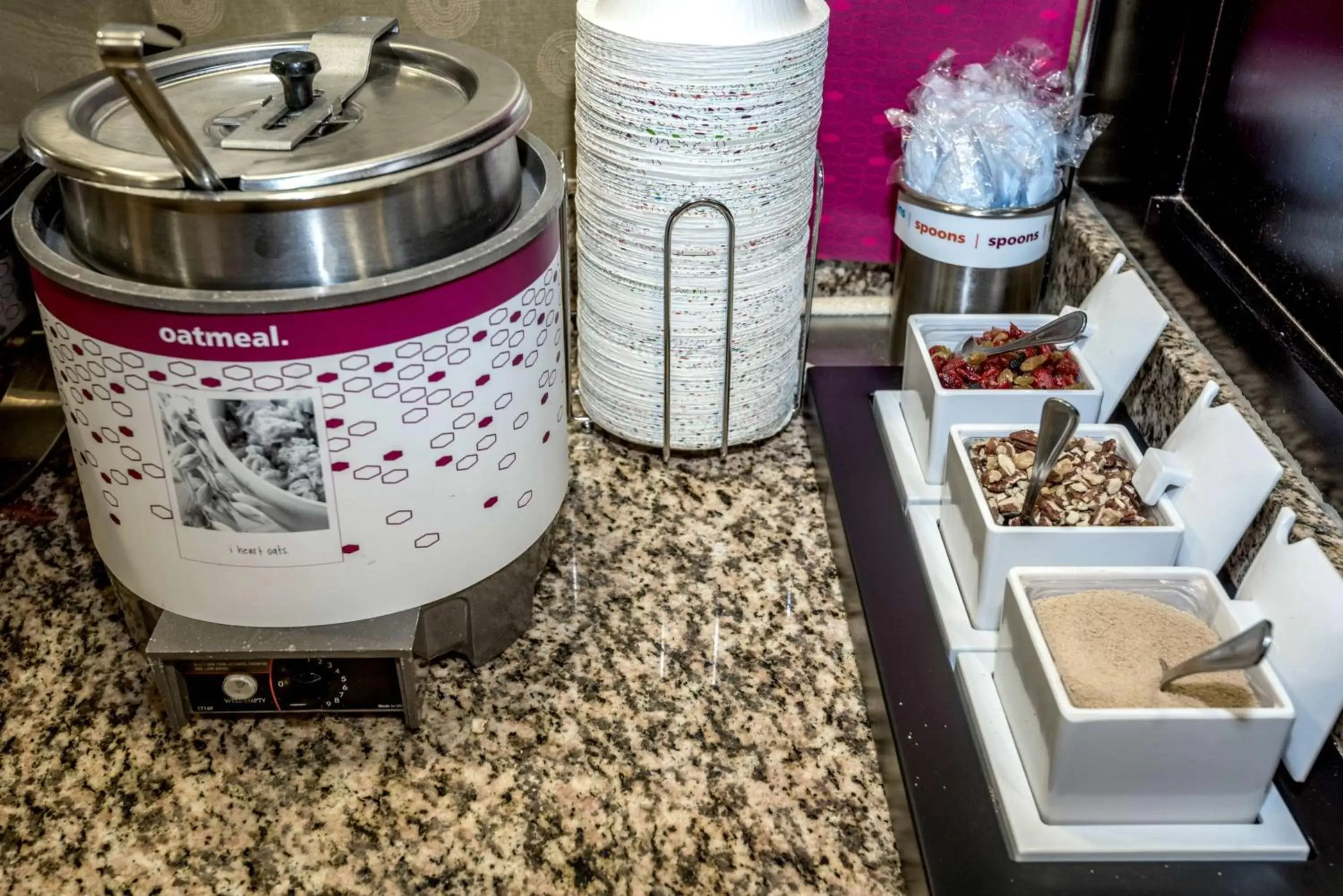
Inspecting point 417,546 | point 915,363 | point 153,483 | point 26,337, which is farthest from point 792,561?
point 26,337

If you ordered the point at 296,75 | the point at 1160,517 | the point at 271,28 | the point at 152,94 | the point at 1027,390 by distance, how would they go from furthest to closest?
1. the point at 271,28
2. the point at 1027,390
3. the point at 1160,517
4. the point at 296,75
5. the point at 152,94

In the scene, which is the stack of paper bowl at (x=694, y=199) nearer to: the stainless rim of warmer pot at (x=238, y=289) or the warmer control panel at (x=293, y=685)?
the stainless rim of warmer pot at (x=238, y=289)

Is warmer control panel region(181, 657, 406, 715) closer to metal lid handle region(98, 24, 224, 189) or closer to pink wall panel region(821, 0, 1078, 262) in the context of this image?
metal lid handle region(98, 24, 224, 189)

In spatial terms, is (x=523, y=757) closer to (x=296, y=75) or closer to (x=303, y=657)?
(x=303, y=657)

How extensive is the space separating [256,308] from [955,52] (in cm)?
64

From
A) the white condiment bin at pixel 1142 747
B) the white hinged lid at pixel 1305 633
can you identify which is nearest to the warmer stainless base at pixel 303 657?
the white condiment bin at pixel 1142 747

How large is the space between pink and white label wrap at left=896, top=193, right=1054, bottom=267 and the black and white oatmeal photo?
0.53 metres

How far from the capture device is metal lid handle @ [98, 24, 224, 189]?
1.59 ft

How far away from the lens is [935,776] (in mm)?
655

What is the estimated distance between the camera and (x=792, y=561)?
860 mm

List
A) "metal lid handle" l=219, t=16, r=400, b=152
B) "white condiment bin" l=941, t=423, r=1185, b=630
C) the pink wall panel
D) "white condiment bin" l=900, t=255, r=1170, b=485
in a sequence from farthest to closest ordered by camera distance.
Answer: the pink wall panel < "white condiment bin" l=900, t=255, r=1170, b=485 < "white condiment bin" l=941, t=423, r=1185, b=630 < "metal lid handle" l=219, t=16, r=400, b=152

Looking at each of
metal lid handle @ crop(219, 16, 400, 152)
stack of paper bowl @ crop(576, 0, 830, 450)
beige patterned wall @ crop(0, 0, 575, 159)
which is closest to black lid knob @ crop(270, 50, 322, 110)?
metal lid handle @ crop(219, 16, 400, 152)

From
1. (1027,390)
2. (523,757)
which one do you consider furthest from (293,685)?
(1027,390)

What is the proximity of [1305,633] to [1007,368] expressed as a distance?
0.31m
